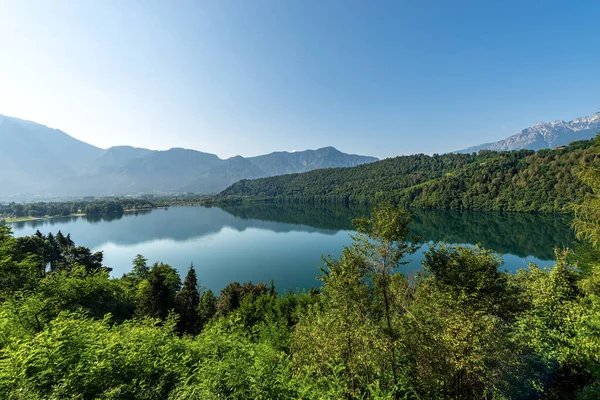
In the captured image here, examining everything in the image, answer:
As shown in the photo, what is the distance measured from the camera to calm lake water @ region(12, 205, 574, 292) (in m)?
53.3

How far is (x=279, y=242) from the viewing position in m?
82.0

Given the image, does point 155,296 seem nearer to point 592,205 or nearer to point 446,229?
point 592,205

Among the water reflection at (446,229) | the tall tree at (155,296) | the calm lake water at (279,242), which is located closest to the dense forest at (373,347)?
the tall tree at (155,296)

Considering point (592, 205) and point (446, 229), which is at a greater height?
point (592, 205)

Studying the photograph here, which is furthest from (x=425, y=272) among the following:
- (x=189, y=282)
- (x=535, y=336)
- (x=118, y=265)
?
(x=118, y=265)

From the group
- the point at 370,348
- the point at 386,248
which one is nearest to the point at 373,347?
the point at 370,348

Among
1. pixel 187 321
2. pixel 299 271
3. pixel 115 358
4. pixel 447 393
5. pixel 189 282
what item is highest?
pixel 115 358

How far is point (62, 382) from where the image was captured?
673 centimetres

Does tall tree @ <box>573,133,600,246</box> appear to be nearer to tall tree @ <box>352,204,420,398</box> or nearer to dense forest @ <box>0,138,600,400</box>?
dense forest @ <box>0,138,600,400</box>

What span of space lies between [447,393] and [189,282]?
3039cm

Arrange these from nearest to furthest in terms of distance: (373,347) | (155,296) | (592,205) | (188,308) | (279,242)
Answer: (373,347) → (592,205) → (155,296) → (188,308) → (279,242)

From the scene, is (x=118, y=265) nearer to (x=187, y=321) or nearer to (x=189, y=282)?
(x=189, y=282)

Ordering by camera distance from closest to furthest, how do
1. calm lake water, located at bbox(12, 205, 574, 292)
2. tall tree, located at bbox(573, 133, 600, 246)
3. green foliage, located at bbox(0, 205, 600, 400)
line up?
green foliage, located at bbox(0, 205, 600, 400)
tall tree, located at bbox(573, 133, 600, 246)
calm lake water, located at bbox(12, 205, 574, 292)

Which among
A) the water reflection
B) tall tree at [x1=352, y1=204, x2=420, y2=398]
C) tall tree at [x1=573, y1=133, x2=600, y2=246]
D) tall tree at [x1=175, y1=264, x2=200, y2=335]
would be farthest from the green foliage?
the water reflection
